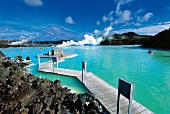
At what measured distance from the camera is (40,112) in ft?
9.08

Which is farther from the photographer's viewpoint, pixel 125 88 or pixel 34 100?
pixel 125 88

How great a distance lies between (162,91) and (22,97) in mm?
6728

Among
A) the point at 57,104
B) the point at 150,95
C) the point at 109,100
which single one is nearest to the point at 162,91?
the point at 150,95

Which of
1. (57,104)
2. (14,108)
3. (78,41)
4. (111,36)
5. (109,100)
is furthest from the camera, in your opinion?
(111,36)

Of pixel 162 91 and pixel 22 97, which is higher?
pixel 22 97

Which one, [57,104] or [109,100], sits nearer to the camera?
[57,104]

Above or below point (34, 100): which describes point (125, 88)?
above

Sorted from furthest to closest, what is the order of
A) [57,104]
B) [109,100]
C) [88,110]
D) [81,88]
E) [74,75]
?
[74,75] < [81,88] < [109,100] < [88,110] < [57,104]

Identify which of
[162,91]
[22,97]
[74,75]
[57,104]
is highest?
[22,97]

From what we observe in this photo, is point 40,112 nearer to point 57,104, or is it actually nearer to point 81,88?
point 57,104

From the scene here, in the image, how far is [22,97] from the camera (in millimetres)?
2824

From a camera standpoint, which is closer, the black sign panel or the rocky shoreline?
the rocky shoreline

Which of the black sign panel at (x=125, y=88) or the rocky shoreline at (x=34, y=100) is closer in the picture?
the rocky shoreline at (x=34, y=100)

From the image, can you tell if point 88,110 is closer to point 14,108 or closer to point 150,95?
point 14,108
